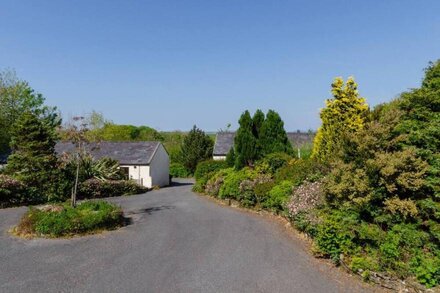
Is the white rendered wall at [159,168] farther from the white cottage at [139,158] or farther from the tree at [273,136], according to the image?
the tree at [273,136]

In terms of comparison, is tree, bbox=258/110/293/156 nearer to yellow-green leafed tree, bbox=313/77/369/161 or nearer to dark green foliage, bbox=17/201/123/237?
yellow-green leafed tree, bbox=313/77/369/161

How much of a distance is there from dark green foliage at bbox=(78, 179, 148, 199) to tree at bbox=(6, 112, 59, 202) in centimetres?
248

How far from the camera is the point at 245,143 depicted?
2312cm

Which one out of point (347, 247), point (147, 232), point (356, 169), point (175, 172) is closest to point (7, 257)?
point (147, 232)

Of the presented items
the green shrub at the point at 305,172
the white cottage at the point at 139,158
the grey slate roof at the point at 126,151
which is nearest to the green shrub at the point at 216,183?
the green shrub at the point at 305,172

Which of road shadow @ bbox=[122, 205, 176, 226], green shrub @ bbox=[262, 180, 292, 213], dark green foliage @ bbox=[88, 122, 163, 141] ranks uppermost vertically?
dark green foliage @ bbox=[88, 122, 163, 141]

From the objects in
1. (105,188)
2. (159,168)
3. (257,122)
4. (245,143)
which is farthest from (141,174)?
(257,122)

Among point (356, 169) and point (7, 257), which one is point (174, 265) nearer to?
point (7, 257)

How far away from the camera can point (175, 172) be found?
51.1 m

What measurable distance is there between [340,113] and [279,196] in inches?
205

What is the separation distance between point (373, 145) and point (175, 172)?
43047mm

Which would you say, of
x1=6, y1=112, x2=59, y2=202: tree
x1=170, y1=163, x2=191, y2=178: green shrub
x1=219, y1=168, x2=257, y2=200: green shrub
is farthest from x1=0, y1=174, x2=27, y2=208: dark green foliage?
x1=170, y1=163, x2=191, y2=178: green shrub

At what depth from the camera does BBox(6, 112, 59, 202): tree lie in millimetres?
20783

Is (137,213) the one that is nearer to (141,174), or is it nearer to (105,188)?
(105,188)
